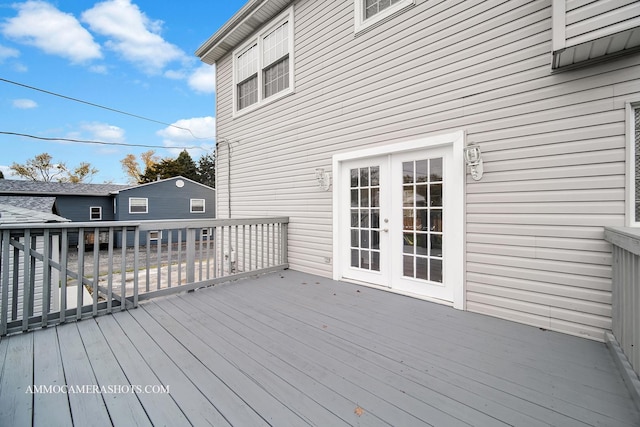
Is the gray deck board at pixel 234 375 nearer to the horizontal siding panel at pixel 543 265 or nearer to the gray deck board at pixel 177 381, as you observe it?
the gray deck board at pixel 177 381

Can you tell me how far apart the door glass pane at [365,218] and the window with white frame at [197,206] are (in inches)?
655

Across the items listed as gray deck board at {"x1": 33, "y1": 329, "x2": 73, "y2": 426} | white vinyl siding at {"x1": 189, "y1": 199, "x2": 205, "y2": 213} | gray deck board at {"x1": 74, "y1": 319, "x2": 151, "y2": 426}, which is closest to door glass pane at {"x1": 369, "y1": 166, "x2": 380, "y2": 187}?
gray deck board at {"x1": 74, "y1": 319, "x2": 151, "y2": 426}

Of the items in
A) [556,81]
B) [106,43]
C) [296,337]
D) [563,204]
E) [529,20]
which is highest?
[106,43]

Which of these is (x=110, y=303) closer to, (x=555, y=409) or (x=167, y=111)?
(x=555, y=409)

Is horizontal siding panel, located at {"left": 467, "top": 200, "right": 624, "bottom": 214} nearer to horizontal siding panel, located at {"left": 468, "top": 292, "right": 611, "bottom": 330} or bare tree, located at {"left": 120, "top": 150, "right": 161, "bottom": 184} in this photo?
horizontal siding panel, located at {"left": 468, "top": 292, "right": 611, "bottom": 330}

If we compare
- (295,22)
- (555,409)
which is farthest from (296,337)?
(295,22)

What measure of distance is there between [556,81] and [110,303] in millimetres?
4820

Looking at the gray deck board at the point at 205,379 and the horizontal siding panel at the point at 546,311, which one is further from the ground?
the horizontal siding panel at the point at 546,311

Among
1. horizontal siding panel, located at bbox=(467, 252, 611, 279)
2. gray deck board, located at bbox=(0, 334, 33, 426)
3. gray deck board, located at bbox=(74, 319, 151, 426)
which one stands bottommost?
gray deck board, located at bbox=(74, 319, 151, 426)

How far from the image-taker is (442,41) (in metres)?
3.01

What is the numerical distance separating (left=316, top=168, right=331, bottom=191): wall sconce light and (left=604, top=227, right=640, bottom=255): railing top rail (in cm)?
305

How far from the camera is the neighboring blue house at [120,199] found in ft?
51.6

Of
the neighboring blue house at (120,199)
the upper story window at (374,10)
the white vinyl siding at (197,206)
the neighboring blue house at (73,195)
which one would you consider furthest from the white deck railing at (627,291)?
the neighboring blue house at (73,195)

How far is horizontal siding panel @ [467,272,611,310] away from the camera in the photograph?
7.25 ft
